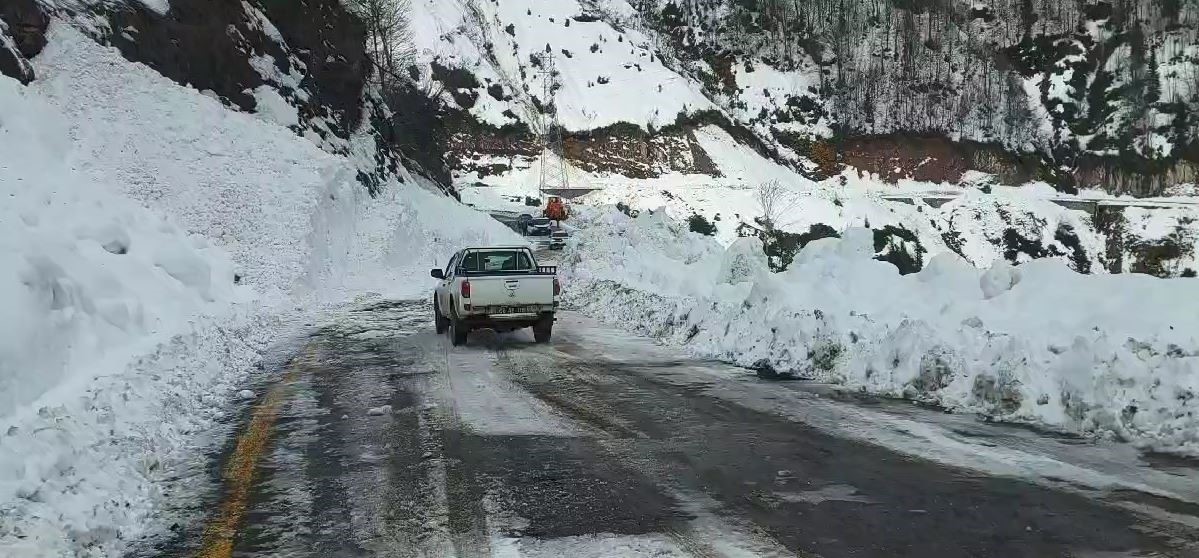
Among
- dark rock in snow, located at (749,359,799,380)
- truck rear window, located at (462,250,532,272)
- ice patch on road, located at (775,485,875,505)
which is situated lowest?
dark rock in snow, located at (749,359,799,380)

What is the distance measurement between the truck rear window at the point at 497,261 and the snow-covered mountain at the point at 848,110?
6794 cm

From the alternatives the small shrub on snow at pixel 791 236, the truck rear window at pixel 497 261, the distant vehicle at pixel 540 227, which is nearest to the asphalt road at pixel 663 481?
the truck rear window at pixel 497 261

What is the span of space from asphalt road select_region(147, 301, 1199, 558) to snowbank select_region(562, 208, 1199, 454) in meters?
0.65

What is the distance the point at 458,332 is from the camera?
47.0 ft

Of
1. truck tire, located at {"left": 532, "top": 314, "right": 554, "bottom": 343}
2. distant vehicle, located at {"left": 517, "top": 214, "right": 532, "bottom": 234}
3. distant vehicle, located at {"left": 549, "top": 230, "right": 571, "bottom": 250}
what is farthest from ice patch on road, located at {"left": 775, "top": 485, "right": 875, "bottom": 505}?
distant vehicle, located at {"left": 517, "top": 214, "right": 532, "bottom": 234}

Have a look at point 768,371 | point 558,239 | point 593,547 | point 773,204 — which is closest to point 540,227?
point 558,239

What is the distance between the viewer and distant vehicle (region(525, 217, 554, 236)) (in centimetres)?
5409

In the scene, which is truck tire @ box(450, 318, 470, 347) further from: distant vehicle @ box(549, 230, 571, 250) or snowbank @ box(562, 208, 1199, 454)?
distant vehicle @ box(549, 230, 571, 250)

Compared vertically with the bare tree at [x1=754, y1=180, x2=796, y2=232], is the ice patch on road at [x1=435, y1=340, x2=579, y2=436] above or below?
below

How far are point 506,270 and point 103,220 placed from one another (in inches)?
292

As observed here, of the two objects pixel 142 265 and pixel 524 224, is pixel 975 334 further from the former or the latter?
pixel 524 224

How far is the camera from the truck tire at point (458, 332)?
14.3m

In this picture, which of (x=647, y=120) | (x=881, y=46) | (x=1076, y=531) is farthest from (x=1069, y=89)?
(x=1076, y=531)

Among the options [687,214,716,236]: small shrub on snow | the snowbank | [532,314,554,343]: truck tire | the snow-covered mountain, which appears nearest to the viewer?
the snowbank
